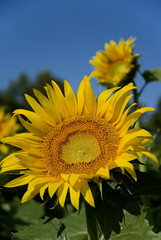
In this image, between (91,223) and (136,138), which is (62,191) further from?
(136,138)

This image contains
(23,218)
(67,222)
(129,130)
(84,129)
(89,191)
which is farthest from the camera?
(23,218)

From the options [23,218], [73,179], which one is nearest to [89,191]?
[73,179]

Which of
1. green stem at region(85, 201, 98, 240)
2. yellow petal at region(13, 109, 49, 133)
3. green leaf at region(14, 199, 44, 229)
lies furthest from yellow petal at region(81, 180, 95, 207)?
green leaf at region(14, 199, 44, 229)

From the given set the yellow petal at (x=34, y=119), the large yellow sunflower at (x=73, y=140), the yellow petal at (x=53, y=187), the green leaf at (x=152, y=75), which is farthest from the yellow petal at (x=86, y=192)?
the green leaf at (x=152, y=75)

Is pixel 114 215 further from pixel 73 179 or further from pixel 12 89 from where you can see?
pixel 12 89

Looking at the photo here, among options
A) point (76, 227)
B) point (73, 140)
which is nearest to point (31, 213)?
point (76, 227)

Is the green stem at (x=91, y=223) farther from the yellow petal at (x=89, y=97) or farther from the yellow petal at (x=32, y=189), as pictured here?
the yellow petal at (x=89, y=97)

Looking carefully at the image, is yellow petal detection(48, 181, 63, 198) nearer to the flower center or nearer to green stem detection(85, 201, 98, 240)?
the flower center

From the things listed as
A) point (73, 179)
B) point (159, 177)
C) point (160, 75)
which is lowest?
point (159, 177)
